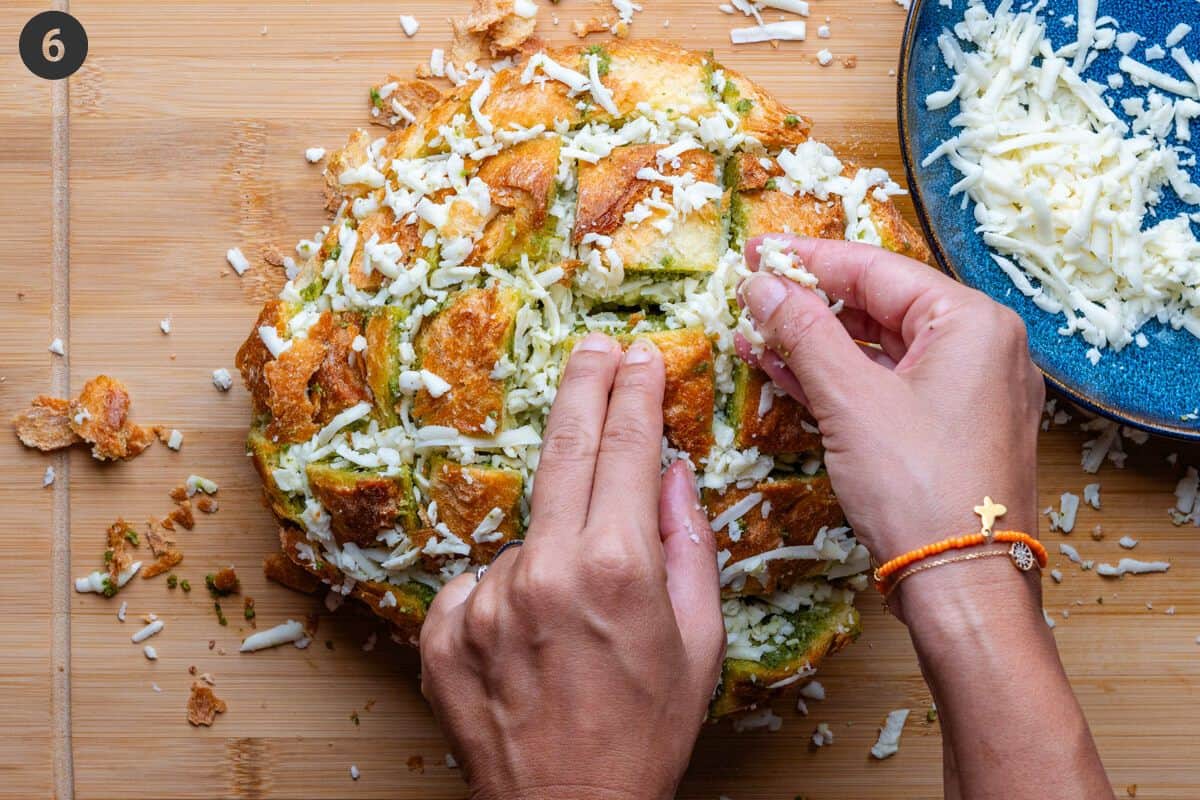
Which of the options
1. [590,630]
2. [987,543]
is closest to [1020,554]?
[987,543]

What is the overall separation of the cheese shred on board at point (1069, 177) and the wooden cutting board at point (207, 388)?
0.23 meters

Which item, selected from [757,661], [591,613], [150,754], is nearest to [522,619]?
[591,613]

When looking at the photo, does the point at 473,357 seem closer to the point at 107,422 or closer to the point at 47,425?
the point at 107,422

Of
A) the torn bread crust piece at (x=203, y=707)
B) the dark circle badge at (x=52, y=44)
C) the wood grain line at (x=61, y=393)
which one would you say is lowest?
the torn bread crust piece at (x=203, y=707)

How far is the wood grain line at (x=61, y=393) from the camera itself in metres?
2.86

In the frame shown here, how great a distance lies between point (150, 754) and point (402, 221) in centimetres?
152

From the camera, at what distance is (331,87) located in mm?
2873

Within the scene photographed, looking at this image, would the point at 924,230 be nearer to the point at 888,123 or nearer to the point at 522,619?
the point at 888,123

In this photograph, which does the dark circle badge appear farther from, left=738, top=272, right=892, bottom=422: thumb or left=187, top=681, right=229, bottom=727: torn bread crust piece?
left=738, top=272, right=892, bottom=422: thumb

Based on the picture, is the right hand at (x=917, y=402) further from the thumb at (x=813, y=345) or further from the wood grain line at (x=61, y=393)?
the wood grain line at (x=61, y=393)

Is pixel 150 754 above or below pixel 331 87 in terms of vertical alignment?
below

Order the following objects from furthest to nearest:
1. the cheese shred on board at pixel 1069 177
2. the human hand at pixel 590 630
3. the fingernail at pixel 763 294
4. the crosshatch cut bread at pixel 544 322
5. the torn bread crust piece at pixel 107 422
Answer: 1. the torn bread crust piece at pixel 107 422
2. the cheese shred on board at pixel 1069 177
3. the crosshatch cut bread at pixel 544 322
4. the fingernail at pixel 763 294
5. the human hand at pixel 590 630

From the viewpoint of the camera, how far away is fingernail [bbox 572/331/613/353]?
2.23 metres

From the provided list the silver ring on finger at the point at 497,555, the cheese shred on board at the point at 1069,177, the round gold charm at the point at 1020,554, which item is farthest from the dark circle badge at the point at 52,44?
the round gold charm at the point at 1020,554
